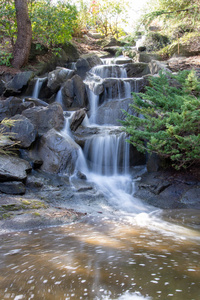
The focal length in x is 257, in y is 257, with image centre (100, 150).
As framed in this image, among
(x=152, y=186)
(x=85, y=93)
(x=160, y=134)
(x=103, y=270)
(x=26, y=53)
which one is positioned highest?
(x=26, y=53)

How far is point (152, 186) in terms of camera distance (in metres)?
7.38

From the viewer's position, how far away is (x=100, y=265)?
8.95 feet

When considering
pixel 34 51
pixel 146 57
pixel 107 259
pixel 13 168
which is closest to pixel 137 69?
pixel 146 57

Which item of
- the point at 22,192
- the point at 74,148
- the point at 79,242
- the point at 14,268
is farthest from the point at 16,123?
the point at 14,268

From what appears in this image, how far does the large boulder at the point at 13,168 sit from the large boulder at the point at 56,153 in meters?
0.87

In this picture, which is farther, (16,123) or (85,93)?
(85,93)

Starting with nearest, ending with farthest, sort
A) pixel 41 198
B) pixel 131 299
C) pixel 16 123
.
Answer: pixel 131 299 → pixel 41 198 → pixel 16 123

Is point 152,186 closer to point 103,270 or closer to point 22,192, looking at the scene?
point 22,192

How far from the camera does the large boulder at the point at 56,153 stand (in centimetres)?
779

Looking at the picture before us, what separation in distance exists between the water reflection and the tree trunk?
12.2 metres

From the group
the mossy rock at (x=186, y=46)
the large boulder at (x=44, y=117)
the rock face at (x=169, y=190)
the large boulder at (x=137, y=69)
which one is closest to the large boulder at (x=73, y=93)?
the large boulder at (x=44, y=117)

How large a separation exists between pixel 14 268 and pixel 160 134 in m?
4.77

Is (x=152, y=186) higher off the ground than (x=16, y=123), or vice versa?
(x=16, y=123)

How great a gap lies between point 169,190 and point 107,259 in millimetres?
4647
